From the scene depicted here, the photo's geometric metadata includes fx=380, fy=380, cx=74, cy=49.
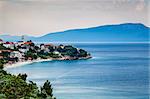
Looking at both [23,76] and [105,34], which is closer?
[23,76]

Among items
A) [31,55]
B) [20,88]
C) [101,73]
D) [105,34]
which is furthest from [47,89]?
[105,34]

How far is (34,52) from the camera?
118 inches

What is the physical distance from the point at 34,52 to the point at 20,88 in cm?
34

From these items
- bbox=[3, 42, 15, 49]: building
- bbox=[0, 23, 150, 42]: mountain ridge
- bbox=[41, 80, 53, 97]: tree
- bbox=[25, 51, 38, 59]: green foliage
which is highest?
bbox=[0, 23, 150, 42]: mountain ridge

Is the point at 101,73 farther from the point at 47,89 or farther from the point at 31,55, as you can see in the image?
the point at 31,55

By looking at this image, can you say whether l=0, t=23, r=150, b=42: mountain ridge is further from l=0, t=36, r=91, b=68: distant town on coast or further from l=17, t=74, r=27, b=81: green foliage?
l=17, t=74, r=27, b=81: green foliage

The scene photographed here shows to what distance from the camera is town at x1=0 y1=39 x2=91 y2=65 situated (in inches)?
116

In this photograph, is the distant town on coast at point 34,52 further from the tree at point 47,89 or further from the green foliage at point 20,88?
the tree at point 47,89

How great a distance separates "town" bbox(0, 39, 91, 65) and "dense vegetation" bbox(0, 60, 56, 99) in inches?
4.3

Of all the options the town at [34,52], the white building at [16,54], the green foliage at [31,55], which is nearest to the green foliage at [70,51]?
the town at [34,52]

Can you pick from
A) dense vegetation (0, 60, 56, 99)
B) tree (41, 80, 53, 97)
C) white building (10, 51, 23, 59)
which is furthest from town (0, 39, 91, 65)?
tree (41, 80, 53, 97)

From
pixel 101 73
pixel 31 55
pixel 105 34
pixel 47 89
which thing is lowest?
pixel 47 89

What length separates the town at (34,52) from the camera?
2.95 metres

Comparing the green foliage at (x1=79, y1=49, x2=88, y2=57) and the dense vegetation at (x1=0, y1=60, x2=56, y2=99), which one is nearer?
the dense vegetation at (x1=0, y1=60, x2=56, y2=99)
